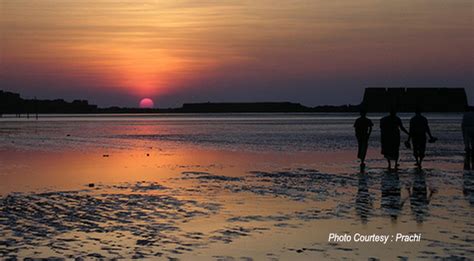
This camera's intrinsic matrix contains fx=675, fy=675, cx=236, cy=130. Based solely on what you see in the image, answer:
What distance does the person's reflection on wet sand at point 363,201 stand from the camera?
37.0 ft

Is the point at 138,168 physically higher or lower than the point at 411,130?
lower

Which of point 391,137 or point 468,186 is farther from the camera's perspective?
point 391,137

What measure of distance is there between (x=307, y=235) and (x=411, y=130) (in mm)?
12373

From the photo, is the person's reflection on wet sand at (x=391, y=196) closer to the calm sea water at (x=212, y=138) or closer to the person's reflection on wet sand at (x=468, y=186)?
the person's reflection on wet sand at (x=468, y=186)

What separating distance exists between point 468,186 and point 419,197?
2510 mm

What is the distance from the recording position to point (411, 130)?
2116 cm

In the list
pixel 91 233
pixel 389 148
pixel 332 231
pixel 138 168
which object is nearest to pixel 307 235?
pixel 332 231

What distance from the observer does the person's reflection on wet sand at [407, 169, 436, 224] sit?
37.2 ft

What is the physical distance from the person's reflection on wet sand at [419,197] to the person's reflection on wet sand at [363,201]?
0.78 meters

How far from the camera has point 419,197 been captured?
13484 millimetres

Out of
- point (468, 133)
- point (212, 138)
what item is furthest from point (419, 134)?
point (212, 138)

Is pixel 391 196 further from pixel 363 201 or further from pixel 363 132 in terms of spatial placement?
pixel 363 132

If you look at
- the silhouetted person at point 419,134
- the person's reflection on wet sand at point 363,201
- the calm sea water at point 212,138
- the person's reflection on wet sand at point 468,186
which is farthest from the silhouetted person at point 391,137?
the calm sea water at point 212,138

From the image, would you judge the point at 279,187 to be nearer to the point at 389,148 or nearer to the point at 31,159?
the point at 389,148
